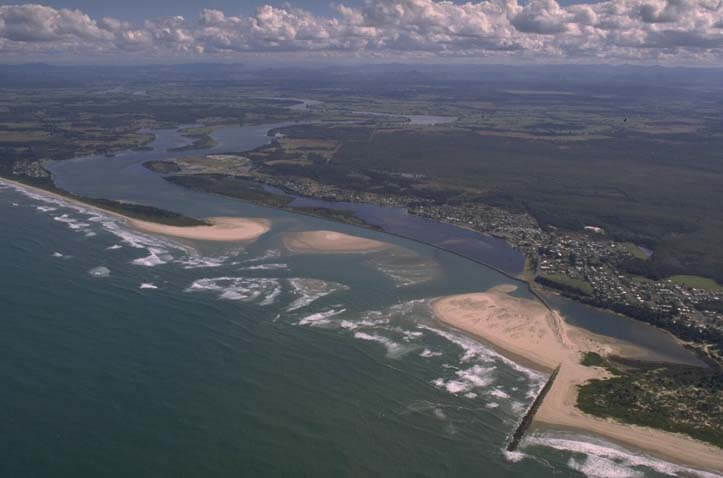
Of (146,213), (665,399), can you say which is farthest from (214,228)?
(665,399)

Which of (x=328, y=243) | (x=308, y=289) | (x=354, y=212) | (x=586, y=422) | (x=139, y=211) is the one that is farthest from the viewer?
(x=354, y=212)

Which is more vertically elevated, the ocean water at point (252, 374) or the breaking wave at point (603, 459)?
the ocean water at point (252, 374)

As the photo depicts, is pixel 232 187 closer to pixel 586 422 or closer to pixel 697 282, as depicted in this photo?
pixel 697 282

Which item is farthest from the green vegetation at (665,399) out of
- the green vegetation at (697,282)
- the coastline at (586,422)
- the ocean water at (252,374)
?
the green vegetation at (697,282)

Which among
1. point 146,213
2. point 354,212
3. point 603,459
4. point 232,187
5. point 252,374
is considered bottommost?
point 603,459

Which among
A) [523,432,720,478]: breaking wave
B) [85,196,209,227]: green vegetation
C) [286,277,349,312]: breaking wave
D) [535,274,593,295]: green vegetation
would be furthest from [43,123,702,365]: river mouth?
[523,432,720,478]: breaking wave

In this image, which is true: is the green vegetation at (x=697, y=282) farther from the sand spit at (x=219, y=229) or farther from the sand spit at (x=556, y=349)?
the sand spit at (x=219, y=229)

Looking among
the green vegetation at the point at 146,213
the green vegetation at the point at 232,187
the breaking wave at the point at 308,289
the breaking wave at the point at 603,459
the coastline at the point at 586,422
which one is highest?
the green vegetation at the point at 232,187
